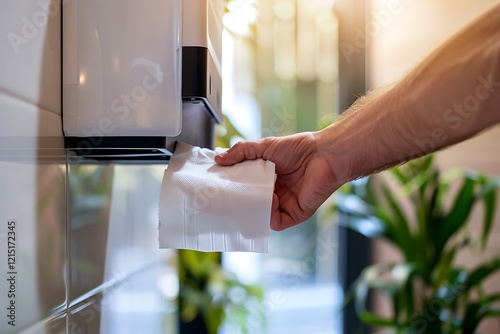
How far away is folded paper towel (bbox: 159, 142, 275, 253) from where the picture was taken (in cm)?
72

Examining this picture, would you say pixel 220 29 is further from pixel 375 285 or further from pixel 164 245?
pixel 375 285

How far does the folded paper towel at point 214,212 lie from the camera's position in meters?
0.72

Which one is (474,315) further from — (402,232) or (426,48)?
(426,48)

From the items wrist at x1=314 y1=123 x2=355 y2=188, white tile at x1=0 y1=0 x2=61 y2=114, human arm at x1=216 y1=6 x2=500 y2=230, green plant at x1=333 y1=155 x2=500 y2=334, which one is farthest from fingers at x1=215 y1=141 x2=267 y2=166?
green plant at x1=333 y1=155 x2=500 y2=334

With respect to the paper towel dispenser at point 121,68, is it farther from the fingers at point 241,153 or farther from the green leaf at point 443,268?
the green leaf at point 443,268

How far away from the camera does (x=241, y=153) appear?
819 millimetres

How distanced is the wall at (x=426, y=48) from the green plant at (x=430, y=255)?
0.21 meters

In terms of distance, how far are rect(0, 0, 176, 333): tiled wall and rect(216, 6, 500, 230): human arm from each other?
0.21m

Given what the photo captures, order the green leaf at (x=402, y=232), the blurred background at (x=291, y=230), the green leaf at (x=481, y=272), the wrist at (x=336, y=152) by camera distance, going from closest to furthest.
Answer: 1. the wrist at (x=336, y=152)
2. the blurred background at (x=291, y=230)
3. the green leaf at (x=481, y=272)
4. the green leaf at (x=402, y=232)

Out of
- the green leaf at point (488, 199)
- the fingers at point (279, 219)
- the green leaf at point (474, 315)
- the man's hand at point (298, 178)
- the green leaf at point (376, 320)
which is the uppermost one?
the man's hand at point (298, 178)

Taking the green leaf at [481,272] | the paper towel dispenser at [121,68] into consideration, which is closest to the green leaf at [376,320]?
the green leaf at [481,272]

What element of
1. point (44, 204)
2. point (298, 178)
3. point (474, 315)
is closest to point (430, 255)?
point (474, 315)

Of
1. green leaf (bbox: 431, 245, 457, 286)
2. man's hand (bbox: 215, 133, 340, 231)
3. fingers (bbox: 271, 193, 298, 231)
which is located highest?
man's hand (bbox: 215, 133, 340, 231)

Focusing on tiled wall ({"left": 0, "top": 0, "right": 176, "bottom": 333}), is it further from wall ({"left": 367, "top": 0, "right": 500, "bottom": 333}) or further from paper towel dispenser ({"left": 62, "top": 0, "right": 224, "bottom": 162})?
wall ({"left": 367, "top": 0, "right": 500, "bottom": 333})
